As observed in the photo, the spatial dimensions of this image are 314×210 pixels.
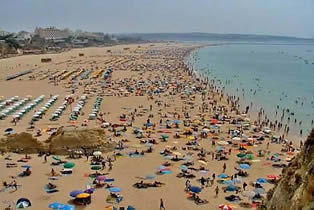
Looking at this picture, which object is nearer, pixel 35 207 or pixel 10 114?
pixel 35 207

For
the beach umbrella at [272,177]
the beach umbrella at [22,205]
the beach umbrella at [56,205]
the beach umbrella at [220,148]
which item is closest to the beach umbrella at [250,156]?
the beach umbrella at [220,148]

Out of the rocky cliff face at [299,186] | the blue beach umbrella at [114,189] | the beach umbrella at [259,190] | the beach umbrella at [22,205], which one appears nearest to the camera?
the rocky cliff face at [299,186]

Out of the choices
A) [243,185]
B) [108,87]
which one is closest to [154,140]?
[243,185]

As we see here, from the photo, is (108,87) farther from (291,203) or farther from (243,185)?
(291,203)

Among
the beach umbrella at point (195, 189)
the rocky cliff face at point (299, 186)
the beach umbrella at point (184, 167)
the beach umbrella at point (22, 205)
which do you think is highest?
the rocky cliff face at point (299, 186)

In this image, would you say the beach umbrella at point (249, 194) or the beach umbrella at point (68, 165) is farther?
the beach umbrella at point (68, 165)

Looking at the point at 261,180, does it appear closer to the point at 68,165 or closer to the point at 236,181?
the point at 236,181

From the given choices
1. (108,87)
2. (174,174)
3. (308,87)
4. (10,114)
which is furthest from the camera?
(308,87)

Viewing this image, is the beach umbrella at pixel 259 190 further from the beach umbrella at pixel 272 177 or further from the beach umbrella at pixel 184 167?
the beach umbrella at pixel 184 167
